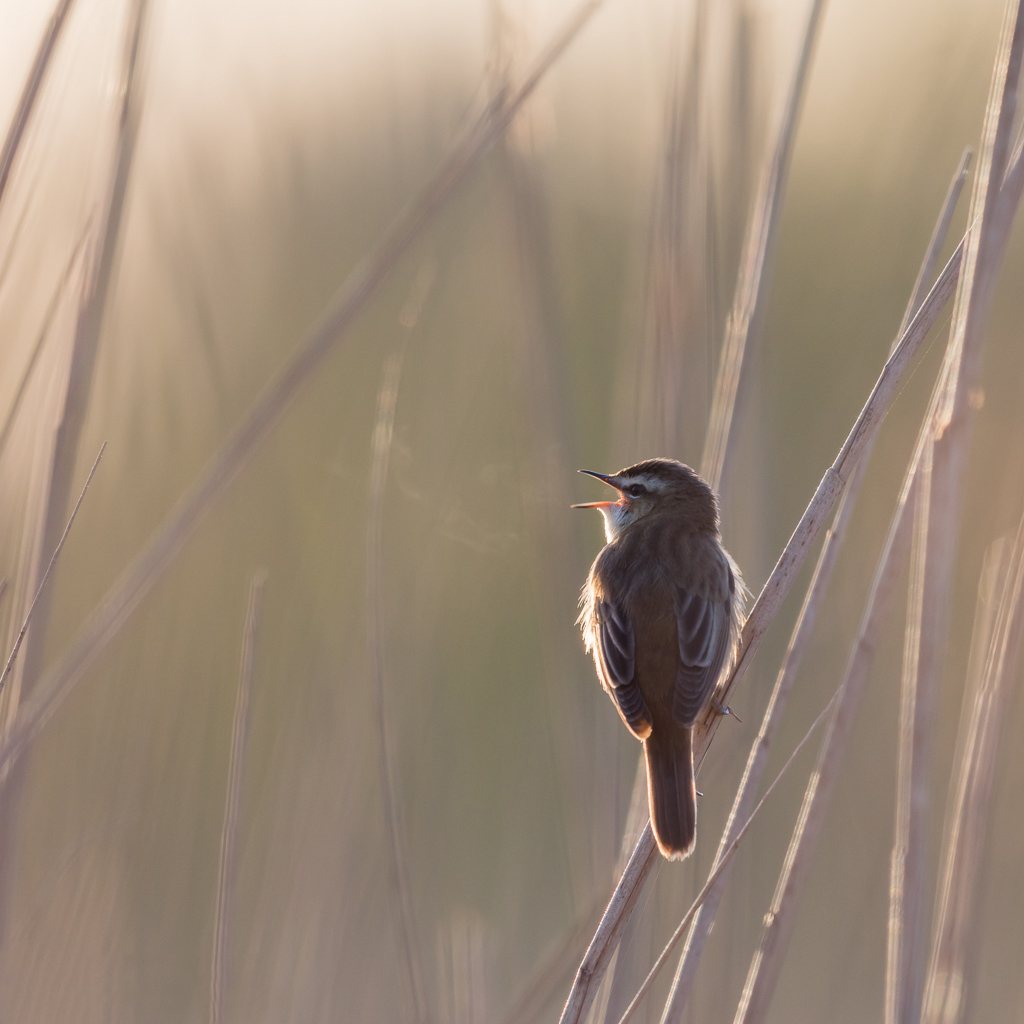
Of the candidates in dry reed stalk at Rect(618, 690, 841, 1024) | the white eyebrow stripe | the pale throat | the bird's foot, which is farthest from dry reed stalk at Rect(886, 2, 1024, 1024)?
the pale throat

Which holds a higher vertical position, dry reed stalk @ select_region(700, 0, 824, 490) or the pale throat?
dry reed stalk @ select_region(700, 0, 824, 490)

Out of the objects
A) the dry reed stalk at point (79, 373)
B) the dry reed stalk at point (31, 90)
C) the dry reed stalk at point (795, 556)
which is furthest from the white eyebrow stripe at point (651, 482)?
the dry reed stalk at point (31, 90)

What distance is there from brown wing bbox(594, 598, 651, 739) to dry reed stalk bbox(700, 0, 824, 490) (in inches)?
25.1

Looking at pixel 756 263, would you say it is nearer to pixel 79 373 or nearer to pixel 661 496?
pixel 661 496

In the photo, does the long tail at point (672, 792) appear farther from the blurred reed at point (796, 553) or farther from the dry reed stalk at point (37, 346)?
the dry reed stalk at point (37, 346)

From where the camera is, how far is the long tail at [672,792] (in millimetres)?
2309

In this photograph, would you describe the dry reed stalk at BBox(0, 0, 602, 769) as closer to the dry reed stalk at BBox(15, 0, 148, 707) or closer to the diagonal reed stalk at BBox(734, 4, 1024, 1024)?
the dry reed stalk at BBox(15, 0, 148, 707)

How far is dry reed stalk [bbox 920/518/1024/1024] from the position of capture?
216 centimetres

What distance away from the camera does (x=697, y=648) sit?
294 cm

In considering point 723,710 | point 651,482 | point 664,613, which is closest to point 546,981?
point 723,710

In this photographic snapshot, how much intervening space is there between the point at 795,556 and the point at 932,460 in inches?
13.3

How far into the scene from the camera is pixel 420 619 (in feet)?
12.1

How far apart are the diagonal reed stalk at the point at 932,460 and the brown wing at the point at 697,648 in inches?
23.4

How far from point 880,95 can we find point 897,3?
34 centimetres
